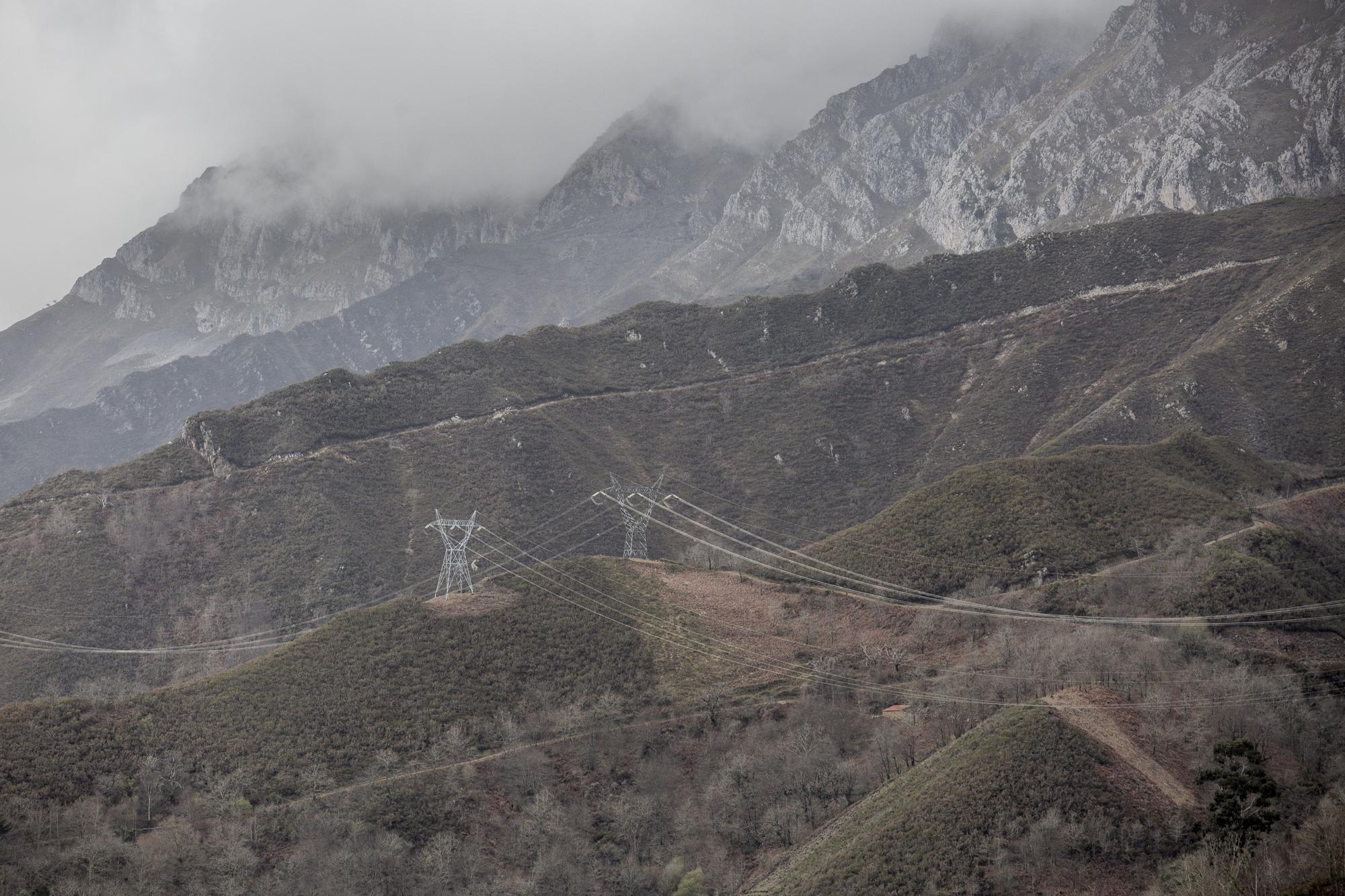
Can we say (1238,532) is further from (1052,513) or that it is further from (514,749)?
Answer: (514,749)

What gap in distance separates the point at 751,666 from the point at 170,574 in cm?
8197

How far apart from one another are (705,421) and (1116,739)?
358ft

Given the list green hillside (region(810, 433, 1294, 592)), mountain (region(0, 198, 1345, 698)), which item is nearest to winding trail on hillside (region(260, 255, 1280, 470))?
mountain (region(0, 198, 1345, 698))

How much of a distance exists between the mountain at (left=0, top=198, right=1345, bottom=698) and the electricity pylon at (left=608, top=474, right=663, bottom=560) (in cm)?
434

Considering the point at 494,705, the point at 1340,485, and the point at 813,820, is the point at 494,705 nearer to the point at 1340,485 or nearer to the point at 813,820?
the point at 813,820

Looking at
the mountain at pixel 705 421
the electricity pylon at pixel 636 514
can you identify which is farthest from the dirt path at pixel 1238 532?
the electricity pylon at pixel 636 514

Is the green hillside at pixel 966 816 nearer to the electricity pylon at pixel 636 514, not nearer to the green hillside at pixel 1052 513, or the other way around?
the green hillside at pixel 1052 513

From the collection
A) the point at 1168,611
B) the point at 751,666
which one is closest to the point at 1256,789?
the point at 1168,611

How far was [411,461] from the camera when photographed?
15225 cm

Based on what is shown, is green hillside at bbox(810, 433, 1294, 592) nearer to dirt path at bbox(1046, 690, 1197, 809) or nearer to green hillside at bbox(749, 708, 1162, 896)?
dirt path at bbox(1046, 690, 1197, 809)

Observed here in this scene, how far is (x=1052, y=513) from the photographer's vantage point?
96438mm

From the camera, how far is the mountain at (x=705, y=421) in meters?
129

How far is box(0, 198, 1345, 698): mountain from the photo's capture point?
424 feet

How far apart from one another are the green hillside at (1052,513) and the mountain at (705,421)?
6.24m
